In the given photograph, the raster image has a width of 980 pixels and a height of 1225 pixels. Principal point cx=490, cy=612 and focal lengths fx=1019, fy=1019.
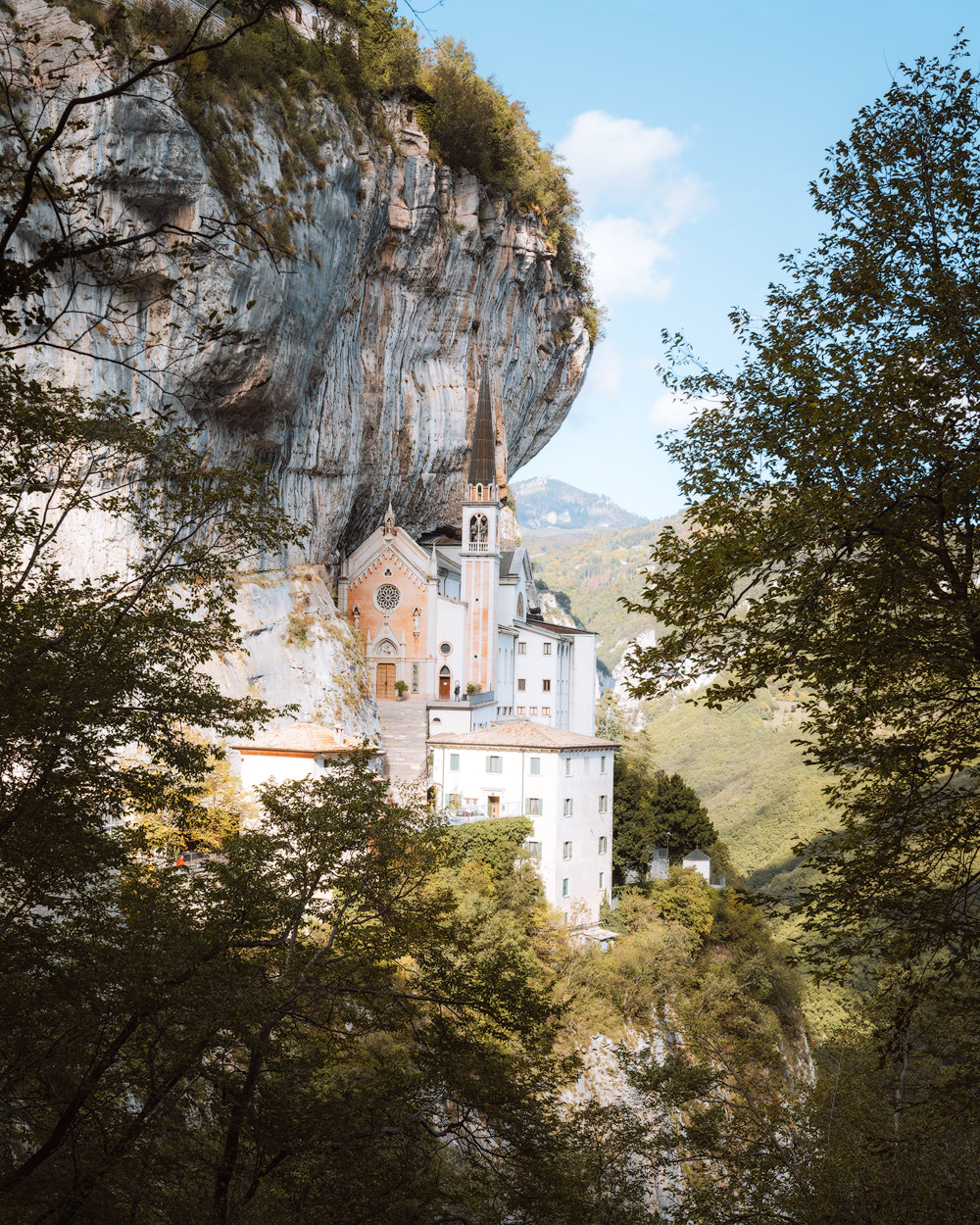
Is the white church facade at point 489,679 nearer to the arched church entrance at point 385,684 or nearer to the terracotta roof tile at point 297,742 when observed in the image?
the arched church entrance at point 385,684

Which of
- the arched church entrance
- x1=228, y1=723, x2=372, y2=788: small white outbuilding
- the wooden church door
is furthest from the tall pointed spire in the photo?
x1=228, y1=723, x2=372, y2=788: small white outbuilding

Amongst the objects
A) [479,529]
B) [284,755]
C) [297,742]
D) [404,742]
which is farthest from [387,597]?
[284,755]

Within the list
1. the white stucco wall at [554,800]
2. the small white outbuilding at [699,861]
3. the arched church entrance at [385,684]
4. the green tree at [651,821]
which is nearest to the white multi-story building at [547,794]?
the white stucco wall at [554,800]

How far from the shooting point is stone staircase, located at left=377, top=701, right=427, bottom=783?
121 ft

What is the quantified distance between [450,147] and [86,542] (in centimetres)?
2496

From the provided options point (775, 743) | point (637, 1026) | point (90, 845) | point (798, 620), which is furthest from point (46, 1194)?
point (775, 743)

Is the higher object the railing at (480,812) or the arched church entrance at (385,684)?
the arched church entrance at (385,684)

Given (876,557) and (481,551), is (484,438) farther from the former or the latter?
(876,557)

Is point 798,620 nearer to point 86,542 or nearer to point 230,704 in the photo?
point 230,704

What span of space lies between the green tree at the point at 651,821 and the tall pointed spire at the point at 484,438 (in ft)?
48.0

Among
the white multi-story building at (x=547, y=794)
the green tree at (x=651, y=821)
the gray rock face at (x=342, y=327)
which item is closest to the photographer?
the gray rock face at (x=342, y=327)

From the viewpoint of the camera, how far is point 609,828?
38188mm

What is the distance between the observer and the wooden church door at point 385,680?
4338 centimetres

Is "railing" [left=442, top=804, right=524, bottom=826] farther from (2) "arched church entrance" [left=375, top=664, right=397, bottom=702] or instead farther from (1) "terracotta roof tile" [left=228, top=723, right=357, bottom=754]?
(2) "arched church entrance" [left=375, top=664, right=397, bottom=702]
